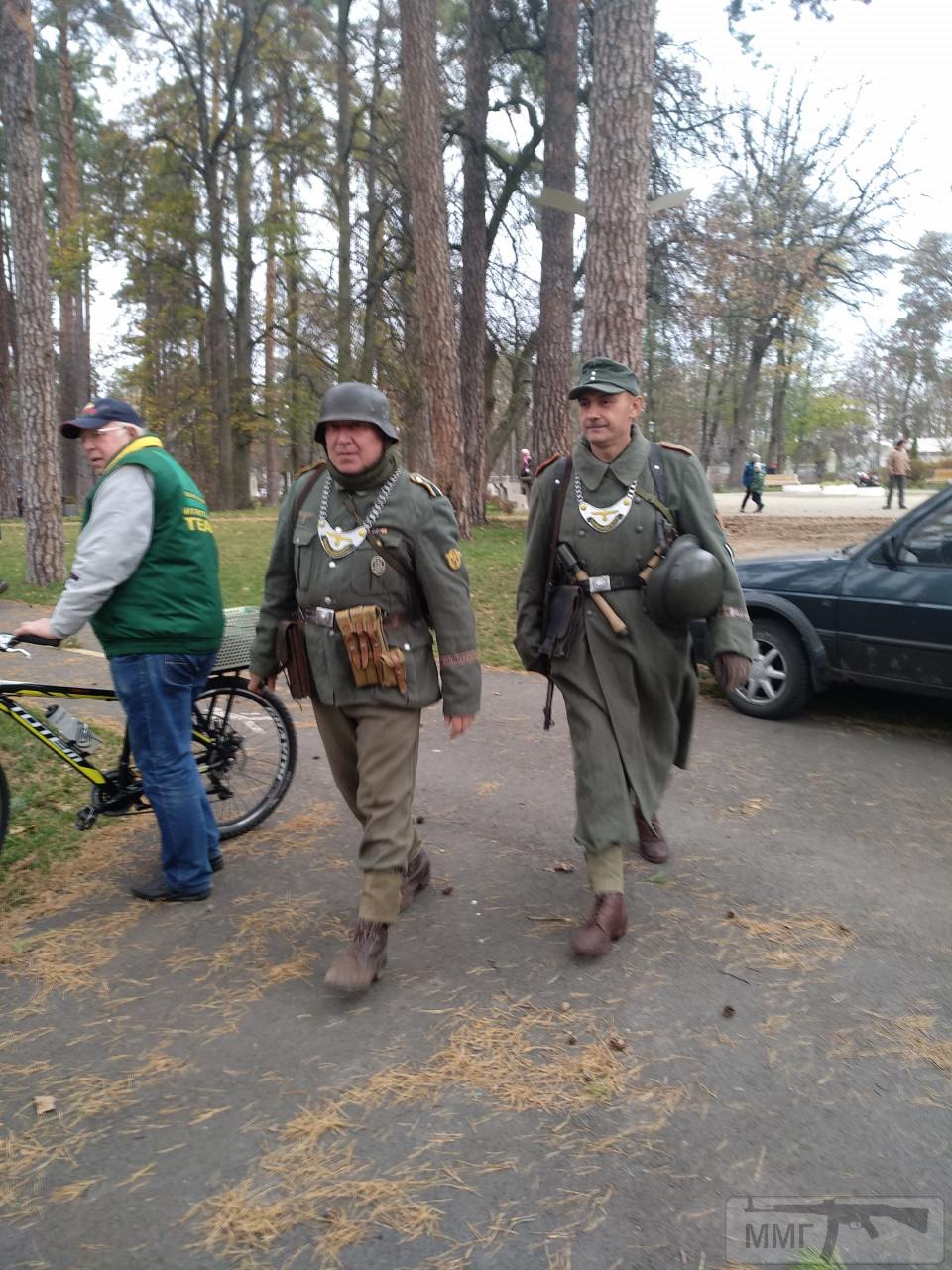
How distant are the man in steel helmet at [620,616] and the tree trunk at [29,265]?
9249 mm

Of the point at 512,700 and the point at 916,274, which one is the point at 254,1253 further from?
the point at 916,274

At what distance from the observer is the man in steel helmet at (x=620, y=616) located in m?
3.60

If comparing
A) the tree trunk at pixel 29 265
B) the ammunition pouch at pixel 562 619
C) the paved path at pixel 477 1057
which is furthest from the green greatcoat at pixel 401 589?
the tree trunk at pixel 29 265

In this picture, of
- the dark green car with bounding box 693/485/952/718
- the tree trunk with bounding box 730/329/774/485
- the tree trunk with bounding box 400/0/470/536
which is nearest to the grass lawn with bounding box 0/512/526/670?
the tree trunk with bounding box 400/0/470/536

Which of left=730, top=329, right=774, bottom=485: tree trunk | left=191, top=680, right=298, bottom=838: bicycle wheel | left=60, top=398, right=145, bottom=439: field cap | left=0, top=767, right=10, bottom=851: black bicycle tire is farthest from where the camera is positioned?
left=730, top=329, right=774, bottom=485: tree trunk

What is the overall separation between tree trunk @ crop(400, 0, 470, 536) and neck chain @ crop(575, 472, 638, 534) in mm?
10899

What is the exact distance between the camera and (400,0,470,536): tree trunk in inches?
528

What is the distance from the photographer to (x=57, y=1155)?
8.35 feet

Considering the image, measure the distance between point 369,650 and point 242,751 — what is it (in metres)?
1.62

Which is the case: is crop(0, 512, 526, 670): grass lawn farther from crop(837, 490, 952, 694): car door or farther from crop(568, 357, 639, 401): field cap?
crop(568, 357, 639, 401): field cap

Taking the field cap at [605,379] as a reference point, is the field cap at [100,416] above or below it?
below

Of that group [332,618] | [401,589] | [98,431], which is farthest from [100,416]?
[401,589]

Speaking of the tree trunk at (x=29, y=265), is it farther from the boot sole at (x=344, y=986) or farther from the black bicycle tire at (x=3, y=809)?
the boot sole at (x=344, y=986)

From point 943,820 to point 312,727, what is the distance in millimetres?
3870
